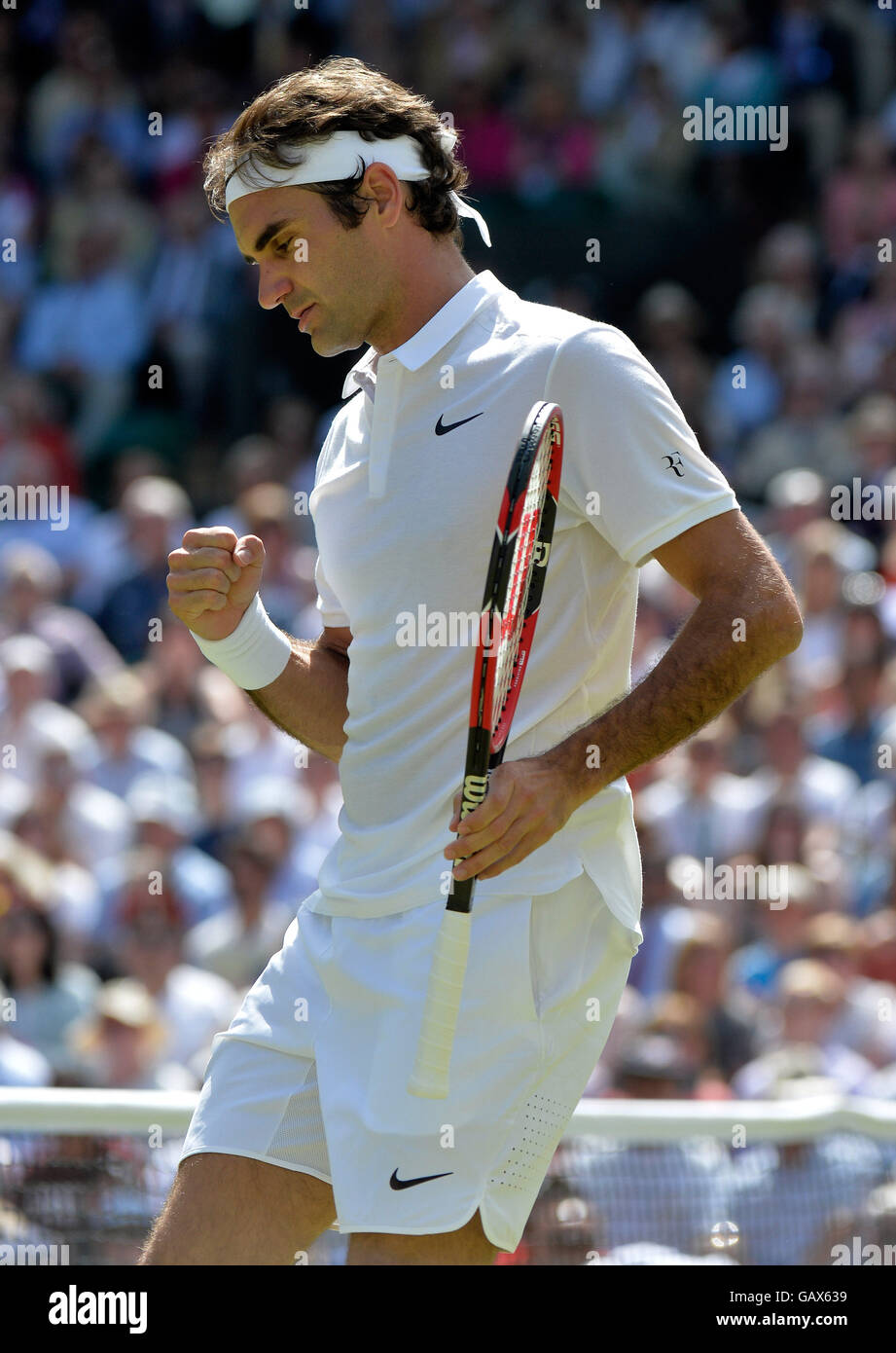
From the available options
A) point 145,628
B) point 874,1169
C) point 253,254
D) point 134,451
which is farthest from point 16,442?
point 253,254

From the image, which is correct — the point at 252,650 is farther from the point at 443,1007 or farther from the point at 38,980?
the point at 38,980

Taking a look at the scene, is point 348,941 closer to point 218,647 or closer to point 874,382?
point 218,647

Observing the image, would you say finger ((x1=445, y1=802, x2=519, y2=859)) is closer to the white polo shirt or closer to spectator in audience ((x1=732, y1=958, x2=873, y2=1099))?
the white polo shirt

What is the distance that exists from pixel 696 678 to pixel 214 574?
2.72 feet

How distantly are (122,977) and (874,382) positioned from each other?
4438 mm

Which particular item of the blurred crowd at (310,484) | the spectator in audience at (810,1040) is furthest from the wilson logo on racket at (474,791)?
the spectator in audience at (810,1040)

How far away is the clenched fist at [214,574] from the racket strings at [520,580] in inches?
20.8

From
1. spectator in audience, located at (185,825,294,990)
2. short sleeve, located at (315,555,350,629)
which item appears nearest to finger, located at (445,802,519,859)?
short sleeve, located at (315,555,350,629)

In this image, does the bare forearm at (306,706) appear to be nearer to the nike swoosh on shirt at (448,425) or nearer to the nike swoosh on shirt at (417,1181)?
the nike swoosh on shirt at (448,425)

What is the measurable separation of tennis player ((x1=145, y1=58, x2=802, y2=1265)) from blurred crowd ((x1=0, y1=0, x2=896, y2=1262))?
56.7 inches

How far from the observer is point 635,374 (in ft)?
9.57

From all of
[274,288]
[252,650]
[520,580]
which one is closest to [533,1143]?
[520,580]

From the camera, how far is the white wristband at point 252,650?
11.1 ft
